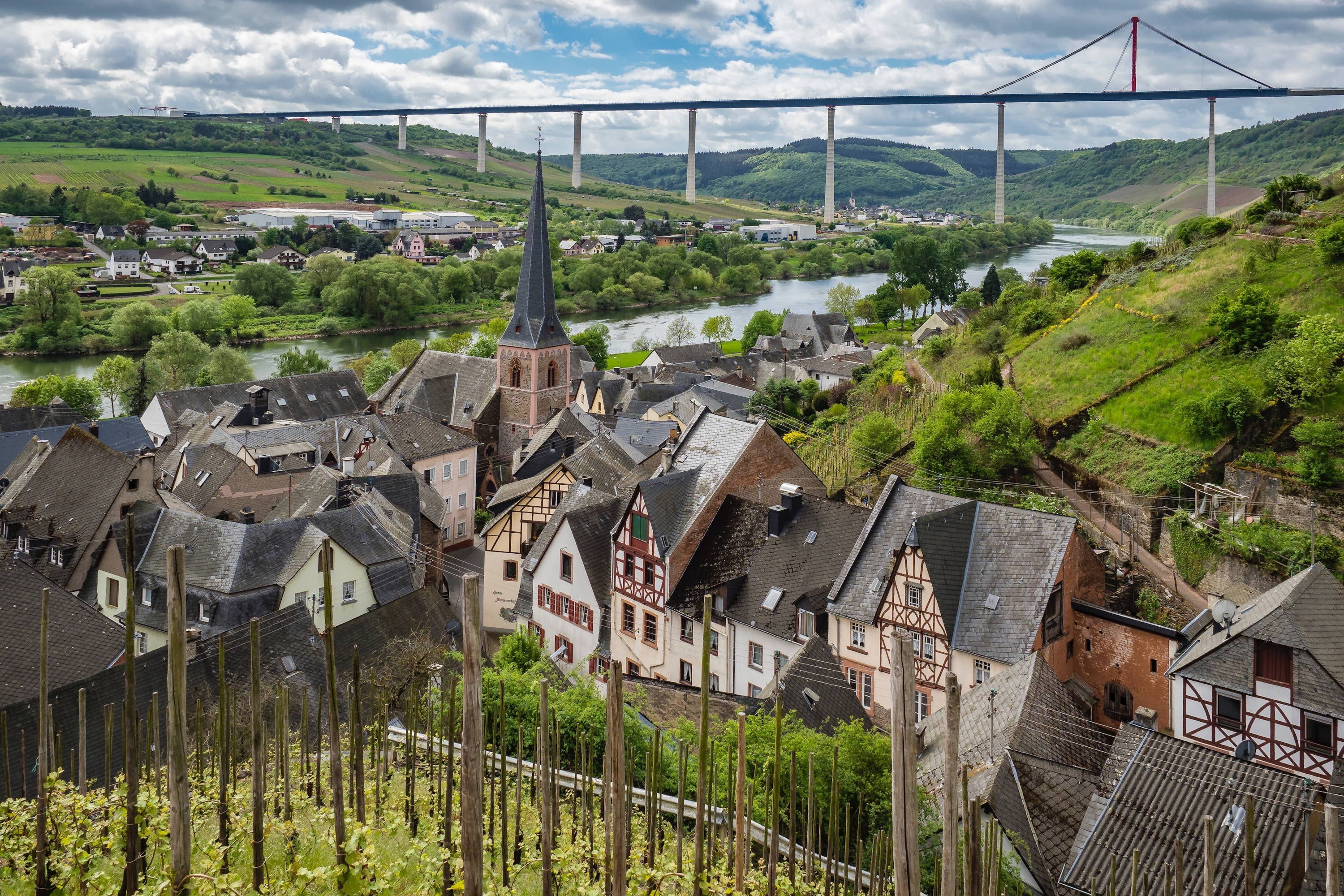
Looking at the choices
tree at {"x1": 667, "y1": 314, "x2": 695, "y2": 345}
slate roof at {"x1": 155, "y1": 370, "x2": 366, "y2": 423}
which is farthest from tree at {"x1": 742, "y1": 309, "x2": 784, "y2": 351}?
slate roof at {"x1": 155, "y1": 370, "x2": 366, "y2": 423}

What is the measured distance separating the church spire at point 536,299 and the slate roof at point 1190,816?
1361 inches

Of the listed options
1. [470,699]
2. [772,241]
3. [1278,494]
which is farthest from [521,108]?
[470,699]

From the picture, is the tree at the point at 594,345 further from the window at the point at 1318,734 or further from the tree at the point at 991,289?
the window at the point at 1318,734

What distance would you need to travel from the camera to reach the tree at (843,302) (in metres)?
78.6

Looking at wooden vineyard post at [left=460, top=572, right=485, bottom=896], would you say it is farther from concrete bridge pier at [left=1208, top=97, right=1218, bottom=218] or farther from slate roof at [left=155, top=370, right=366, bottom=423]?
concrete bridge pier at [left=1208, top=97, right=1218, bottom=218]

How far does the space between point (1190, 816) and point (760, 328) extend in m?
63.7

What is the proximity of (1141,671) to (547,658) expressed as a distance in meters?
10.6

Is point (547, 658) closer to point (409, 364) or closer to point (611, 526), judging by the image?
point (611, 526)

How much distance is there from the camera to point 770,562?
21.0m

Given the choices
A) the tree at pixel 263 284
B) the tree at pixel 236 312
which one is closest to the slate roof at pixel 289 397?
the tree at pixel 236 312

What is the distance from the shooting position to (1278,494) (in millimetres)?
22266

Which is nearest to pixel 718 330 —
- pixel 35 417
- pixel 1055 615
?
pixel 35 417

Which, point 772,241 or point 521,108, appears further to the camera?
point 521,108

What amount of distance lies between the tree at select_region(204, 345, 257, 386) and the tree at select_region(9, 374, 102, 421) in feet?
20.7
